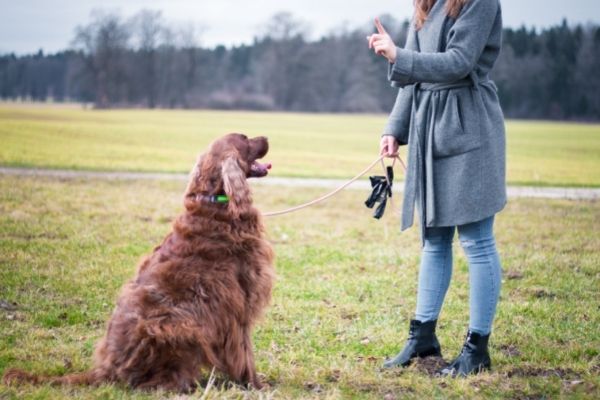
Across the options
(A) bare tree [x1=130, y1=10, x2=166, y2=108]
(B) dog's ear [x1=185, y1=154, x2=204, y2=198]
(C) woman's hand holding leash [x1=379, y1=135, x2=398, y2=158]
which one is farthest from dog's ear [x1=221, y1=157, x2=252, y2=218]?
(A) bare tree [x1=130, y1=10, x2=166, y2=108]

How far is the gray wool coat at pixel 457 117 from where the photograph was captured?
3764 millimetres

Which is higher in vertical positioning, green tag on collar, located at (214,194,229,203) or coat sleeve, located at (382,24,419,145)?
coat sleeve, located at (382,24,419,145)

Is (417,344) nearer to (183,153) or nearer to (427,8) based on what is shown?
(427,8)

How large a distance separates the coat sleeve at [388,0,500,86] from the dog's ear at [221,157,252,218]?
42.9 inches

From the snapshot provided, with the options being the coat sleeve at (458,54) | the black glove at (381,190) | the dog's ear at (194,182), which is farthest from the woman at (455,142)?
the dog's ear at (194,182)

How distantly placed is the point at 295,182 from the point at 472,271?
40.0 feet

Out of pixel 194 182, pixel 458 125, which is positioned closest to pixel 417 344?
pixel 458 125

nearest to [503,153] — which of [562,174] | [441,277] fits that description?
[441,277]

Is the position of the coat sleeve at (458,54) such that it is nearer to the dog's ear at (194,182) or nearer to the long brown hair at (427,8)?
the long brown hair at (427,8)

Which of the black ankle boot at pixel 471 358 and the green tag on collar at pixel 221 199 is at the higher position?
the green tag on collar at pixel 221 199

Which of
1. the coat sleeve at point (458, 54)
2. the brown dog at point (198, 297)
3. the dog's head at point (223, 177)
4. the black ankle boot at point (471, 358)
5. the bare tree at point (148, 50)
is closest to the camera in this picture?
the brown dog at point (198, 297)

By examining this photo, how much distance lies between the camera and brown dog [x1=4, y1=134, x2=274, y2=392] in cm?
354

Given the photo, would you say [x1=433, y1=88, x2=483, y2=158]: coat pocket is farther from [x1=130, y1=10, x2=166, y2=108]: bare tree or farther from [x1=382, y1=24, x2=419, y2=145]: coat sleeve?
[x1=130, y1=10, x2=166, y2=108]: bare tree

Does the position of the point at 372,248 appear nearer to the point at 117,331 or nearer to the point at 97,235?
the point at 97,235
